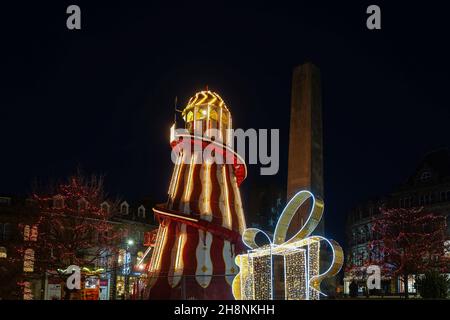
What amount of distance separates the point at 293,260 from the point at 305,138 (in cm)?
457

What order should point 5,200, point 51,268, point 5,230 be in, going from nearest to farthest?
1. point 51,268
2. point 5,230
3. point 5,200

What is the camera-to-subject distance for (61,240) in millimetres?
36188

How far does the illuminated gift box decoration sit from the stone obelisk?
189 centimetres

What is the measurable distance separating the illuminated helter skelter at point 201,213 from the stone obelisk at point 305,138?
9521mm

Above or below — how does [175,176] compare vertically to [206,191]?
above

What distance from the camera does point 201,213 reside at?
107 ft

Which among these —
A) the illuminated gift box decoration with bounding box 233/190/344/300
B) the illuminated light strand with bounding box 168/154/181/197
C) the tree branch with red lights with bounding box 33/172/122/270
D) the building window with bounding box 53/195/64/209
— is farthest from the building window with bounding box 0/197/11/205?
the illuminated gift box decoration with bounding box 233/190/344/300

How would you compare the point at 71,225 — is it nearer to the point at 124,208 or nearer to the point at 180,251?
the point at 180,251

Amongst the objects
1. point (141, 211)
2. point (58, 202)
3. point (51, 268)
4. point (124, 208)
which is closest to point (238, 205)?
point (51, 268)

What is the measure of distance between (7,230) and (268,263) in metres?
37.5

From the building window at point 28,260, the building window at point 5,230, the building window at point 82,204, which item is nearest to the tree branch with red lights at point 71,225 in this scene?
the building window at point 82,204

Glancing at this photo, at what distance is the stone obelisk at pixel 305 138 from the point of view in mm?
20750

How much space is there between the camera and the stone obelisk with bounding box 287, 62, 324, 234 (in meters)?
20.8
